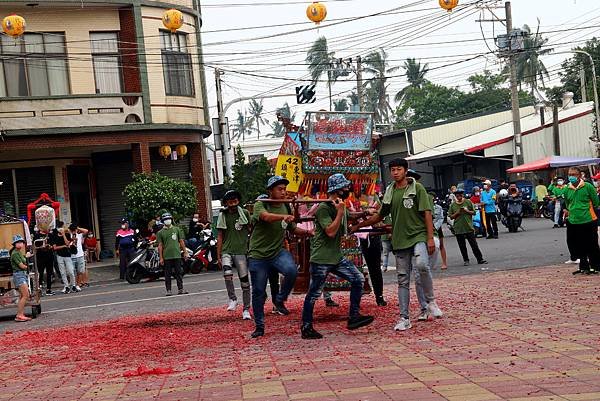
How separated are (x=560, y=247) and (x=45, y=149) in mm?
17433

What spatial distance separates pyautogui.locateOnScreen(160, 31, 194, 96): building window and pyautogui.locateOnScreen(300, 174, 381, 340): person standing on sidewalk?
2271cm

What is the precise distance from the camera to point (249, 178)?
2928cm

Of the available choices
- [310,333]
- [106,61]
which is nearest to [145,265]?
[106,61]

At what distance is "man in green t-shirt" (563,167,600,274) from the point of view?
55.0ft

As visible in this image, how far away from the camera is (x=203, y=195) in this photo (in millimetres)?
35438

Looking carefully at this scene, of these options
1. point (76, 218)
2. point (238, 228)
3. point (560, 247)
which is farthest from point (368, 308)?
point (76, 218)

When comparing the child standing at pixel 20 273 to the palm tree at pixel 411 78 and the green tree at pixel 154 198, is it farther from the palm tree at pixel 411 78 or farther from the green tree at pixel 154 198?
the palm tree at pixel 411 78

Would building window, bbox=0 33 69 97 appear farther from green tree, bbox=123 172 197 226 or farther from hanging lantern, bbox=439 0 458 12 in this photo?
hanging lantern, bbox=439 0 458 12

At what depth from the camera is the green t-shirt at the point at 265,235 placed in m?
12.1

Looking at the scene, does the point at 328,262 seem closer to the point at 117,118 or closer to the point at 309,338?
the point at 309,338

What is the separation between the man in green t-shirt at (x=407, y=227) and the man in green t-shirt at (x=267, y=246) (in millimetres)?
1162

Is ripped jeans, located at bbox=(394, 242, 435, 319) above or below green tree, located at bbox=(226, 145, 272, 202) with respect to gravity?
below

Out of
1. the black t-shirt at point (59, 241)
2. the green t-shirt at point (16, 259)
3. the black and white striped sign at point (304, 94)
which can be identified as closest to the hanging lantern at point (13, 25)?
the black t-shirt at point (59, 241)

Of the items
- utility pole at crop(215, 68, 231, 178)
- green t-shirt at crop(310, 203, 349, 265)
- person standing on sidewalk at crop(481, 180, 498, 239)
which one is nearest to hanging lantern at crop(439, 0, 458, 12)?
person standing on sidewalk at crop(481, 180, 498, 239)
